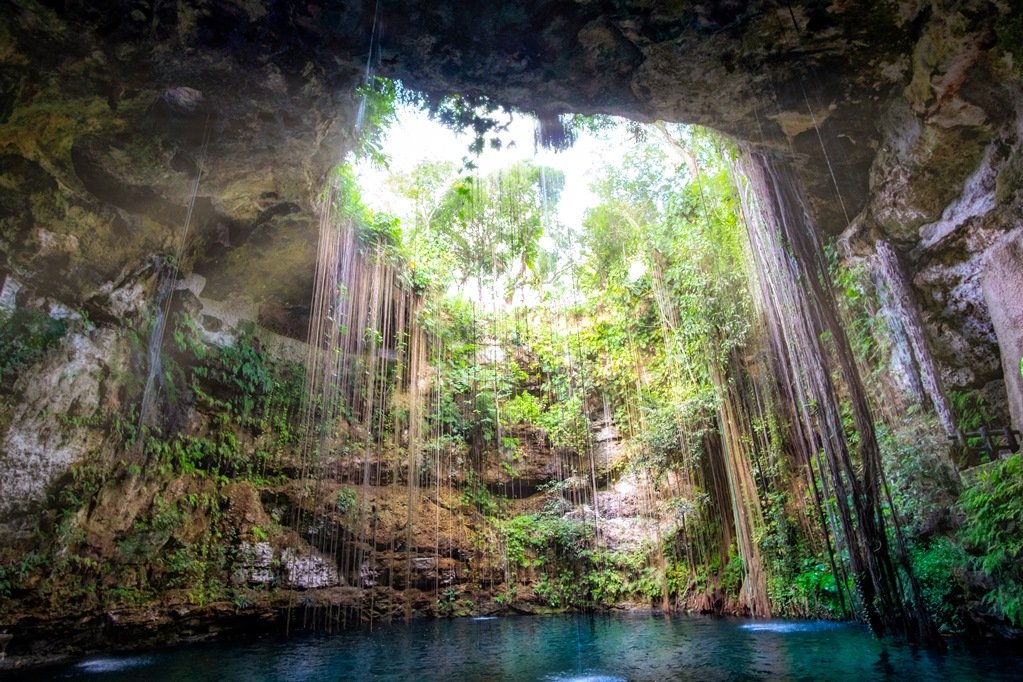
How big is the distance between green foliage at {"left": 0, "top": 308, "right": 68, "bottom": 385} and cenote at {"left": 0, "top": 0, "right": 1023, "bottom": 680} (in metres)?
0.03

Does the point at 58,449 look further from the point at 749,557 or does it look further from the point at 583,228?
the point at 583,228

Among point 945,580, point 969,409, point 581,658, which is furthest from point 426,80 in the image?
point 945,580

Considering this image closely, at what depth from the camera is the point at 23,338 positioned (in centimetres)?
563

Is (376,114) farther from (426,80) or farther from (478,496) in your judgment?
(478,496)

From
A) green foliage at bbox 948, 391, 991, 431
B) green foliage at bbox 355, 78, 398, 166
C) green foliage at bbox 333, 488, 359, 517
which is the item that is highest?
green foliage at bbox 355, 78, 398, 166

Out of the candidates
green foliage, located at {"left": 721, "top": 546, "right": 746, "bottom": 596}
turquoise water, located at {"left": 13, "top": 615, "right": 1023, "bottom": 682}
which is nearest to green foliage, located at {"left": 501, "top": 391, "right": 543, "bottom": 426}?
green foliage, located at {"left": 721, "top": 546, "right": 746, "bottom": 596}

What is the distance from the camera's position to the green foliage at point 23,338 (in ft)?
18.0

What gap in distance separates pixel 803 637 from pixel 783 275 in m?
3.64

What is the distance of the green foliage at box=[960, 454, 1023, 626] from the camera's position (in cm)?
423

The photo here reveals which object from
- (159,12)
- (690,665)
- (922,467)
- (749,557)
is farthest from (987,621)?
(159,12)

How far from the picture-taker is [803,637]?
5402 millimetres

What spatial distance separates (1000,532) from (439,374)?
8731mm

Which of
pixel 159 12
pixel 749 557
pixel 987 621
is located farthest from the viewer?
pixel 749 557

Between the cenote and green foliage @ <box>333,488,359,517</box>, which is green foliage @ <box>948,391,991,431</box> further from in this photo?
green foliage @ <box>333,488,359,517</box>
